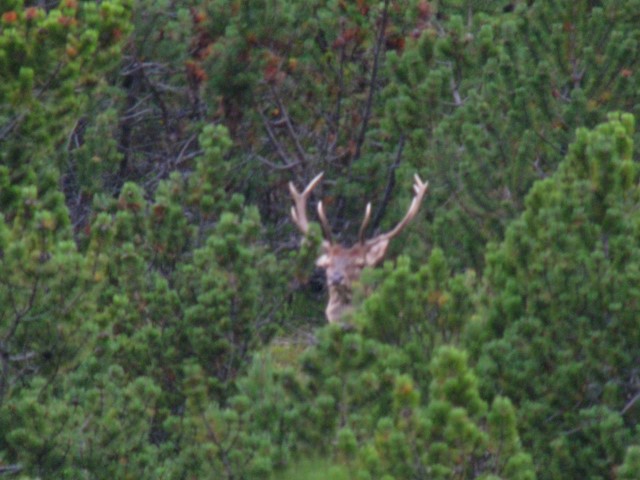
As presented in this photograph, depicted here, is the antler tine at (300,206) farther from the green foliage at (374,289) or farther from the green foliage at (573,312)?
the green foliage at (573,312)

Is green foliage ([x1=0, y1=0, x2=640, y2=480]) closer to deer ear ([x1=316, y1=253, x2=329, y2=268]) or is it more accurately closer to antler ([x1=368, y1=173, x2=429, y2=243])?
antler ([x1=368, y1=173, x2=429, y2=243])

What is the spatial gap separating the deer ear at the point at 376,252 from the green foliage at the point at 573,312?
350cm

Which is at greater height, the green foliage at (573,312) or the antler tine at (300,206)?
the green foliage at (573,312)

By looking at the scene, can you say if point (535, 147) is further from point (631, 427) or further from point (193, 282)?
point (631, 427)

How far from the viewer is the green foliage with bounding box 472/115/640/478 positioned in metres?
9.35

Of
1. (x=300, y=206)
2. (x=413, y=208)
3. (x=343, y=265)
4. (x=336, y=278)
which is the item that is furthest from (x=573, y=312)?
(x=300, y=206)

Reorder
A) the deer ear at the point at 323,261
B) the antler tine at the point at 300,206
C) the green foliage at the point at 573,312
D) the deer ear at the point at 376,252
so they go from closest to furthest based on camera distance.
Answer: the green foliage at the point at 573,312, the deer ear at the point at 323,261, the deer ear at the point at 376,252, the antler tine at the point at 300,206

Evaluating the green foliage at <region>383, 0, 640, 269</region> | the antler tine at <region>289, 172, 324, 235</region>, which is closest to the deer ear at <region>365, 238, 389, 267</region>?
the green foliage at <region>383, 0, 640, 269</region>

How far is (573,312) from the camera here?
9.52 meters

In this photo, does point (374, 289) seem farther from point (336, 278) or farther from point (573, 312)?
point (336, 278)

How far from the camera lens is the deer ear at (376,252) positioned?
1323 cm

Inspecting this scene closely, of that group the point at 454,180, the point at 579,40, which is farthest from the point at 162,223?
the point at 579,40

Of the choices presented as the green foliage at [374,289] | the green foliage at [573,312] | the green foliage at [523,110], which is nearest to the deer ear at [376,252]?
the green foliage at [374,289]

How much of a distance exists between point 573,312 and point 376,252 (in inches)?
153
